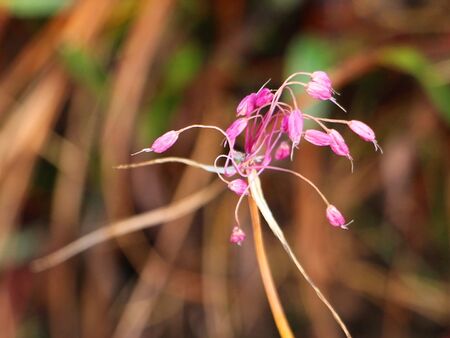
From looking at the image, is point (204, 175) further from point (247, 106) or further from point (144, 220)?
point (247, 106)

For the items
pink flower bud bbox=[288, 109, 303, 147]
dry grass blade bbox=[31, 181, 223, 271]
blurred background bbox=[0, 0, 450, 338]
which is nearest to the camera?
pink flower bud bbox=[288, 109, 303, 147]

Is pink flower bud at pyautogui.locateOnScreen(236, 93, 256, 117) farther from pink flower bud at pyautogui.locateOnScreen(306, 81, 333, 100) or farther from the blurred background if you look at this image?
the blurred background

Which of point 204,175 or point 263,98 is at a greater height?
point 263,98

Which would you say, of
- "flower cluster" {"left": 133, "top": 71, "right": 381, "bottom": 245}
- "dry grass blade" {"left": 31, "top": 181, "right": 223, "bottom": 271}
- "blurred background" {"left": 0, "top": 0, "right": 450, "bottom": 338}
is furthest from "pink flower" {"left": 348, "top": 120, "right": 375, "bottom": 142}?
"blurred background" {"left": 0, "top": 0, "right": 450, "bottom": 338}

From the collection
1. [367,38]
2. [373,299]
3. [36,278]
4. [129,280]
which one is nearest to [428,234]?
[373,299]

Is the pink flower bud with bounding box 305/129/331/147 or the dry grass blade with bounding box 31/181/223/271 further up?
the pink flower bud with bounding box 305/129/331/147

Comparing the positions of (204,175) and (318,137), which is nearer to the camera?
(318,137)

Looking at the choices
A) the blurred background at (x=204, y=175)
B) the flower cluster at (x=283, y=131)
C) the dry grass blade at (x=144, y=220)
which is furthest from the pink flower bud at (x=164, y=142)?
the blurred background at (x=204, y=175)

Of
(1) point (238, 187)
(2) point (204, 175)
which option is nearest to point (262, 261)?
(1) point (238, 187)
